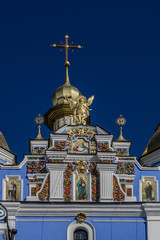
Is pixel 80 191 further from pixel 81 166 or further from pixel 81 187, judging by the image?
pixel 81 166

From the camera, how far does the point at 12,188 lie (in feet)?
71.7

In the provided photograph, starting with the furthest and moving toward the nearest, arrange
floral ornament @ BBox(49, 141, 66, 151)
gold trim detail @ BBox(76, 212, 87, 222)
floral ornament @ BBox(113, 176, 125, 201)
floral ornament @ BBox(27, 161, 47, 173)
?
floral ornament @ BBox(49, 141, 66, 151), floral ornament @ BBox(27, 161, 47, 173), floral ornament @ BBox(113, 176, 125, 201), gold trim detail @ BBox(76, 212, 87, 222)

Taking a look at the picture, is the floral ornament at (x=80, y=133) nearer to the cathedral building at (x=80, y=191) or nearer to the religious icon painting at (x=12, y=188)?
the cathedral building at (x=80, y=191)

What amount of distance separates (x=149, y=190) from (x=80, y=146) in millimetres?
2471

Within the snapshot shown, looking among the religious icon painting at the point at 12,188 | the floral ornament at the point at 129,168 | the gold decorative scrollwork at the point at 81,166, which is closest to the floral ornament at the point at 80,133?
the gold decorative scrollwork at the point at 81,166

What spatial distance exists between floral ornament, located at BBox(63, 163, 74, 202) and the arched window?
3.13 feet

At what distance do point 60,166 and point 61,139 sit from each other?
3.05 feet

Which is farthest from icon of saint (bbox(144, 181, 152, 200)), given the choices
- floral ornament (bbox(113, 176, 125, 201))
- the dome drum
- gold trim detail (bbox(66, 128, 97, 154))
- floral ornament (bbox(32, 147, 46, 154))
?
the dome drum

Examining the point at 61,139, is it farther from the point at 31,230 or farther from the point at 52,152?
the point at 31,230

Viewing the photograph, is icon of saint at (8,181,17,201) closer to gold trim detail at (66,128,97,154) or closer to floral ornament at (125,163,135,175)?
gold trim detail at (66,128,97,154)

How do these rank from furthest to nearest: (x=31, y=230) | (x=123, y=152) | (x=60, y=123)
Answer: (x=60, y=123) < (x=123, y=152) < (x=31, y=230)

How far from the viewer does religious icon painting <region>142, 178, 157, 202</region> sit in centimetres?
2189

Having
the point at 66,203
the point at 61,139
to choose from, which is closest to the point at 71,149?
the point at 61,139

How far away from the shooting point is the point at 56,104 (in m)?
28.9
